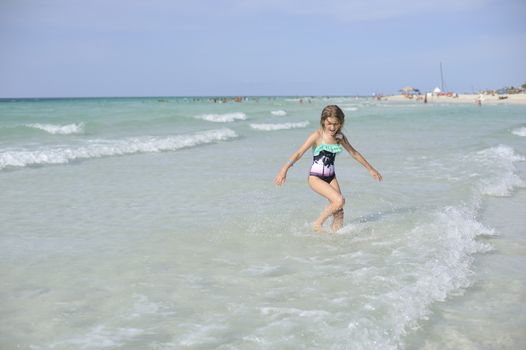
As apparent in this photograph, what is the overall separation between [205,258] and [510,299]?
2.65 m

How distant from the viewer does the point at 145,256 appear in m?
4.90

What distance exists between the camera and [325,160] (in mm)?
6125

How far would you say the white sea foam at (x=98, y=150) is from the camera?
12273 mm

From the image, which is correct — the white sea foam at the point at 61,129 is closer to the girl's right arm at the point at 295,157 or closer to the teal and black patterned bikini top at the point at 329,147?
the girl's right arm at the point at 295,157

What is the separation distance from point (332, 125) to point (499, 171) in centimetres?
587

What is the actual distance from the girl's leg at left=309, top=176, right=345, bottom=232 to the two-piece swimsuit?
0.08 meters

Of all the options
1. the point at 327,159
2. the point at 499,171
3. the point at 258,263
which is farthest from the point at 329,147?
the point at 499,171

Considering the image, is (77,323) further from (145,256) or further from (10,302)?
(145,256)

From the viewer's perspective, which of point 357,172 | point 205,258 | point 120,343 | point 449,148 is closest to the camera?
point 120,343

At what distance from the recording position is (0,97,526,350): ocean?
322 centimetres

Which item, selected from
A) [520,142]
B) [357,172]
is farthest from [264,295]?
[520,142]

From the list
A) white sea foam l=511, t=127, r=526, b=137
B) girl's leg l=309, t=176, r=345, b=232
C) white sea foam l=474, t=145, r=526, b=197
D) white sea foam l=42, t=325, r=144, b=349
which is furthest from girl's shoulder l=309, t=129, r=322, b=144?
white sea foam l=511, t=127, r=526, b=137

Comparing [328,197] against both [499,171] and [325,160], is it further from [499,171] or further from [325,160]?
[499,171]

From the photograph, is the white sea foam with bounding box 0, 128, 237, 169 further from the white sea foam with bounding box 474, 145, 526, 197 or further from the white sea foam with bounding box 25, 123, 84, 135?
the white sea foam with bounding box 474, 145, 526, 197
